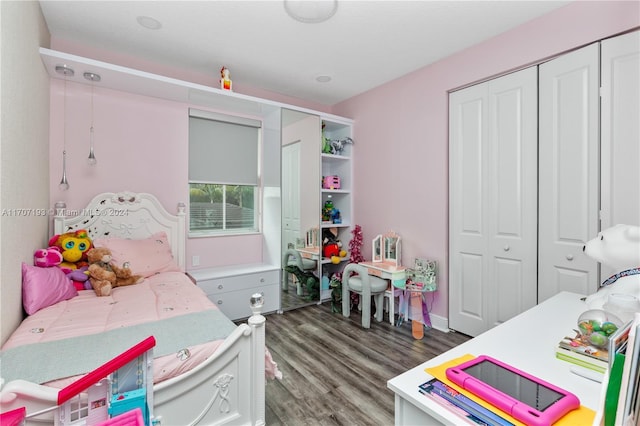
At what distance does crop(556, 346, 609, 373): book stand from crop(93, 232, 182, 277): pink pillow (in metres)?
2.92

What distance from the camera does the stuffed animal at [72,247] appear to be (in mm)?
2430

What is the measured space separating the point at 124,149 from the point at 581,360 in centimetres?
359

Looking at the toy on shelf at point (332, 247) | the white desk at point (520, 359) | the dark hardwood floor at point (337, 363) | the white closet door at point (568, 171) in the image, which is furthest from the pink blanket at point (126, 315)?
the white closet door at point (568, 171)

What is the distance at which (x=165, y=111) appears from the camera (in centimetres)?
321

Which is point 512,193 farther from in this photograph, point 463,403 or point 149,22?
point 149,22

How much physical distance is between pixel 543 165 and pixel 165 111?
11.5 ft

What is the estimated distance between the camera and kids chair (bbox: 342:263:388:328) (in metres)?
3.11

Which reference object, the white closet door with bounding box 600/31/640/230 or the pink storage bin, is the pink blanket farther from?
the white closet door with bounding box 600/31/640/230

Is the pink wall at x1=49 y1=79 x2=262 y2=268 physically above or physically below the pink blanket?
above

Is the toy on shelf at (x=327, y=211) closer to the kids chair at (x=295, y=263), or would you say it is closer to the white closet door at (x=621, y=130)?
the kids chair at (x=295, y=263)

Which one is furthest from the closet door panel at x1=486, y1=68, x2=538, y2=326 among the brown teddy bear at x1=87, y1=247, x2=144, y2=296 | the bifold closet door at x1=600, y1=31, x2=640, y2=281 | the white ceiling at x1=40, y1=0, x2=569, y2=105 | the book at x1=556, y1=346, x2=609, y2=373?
the brown teddy bear at x1=87, y1=247, x2=144, y2=296

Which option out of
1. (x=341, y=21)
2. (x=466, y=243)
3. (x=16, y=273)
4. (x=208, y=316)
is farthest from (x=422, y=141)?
(x=16, y=273)

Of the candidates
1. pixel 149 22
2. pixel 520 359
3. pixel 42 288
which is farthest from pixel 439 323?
pixel 149 22

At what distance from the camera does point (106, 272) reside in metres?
2.38
